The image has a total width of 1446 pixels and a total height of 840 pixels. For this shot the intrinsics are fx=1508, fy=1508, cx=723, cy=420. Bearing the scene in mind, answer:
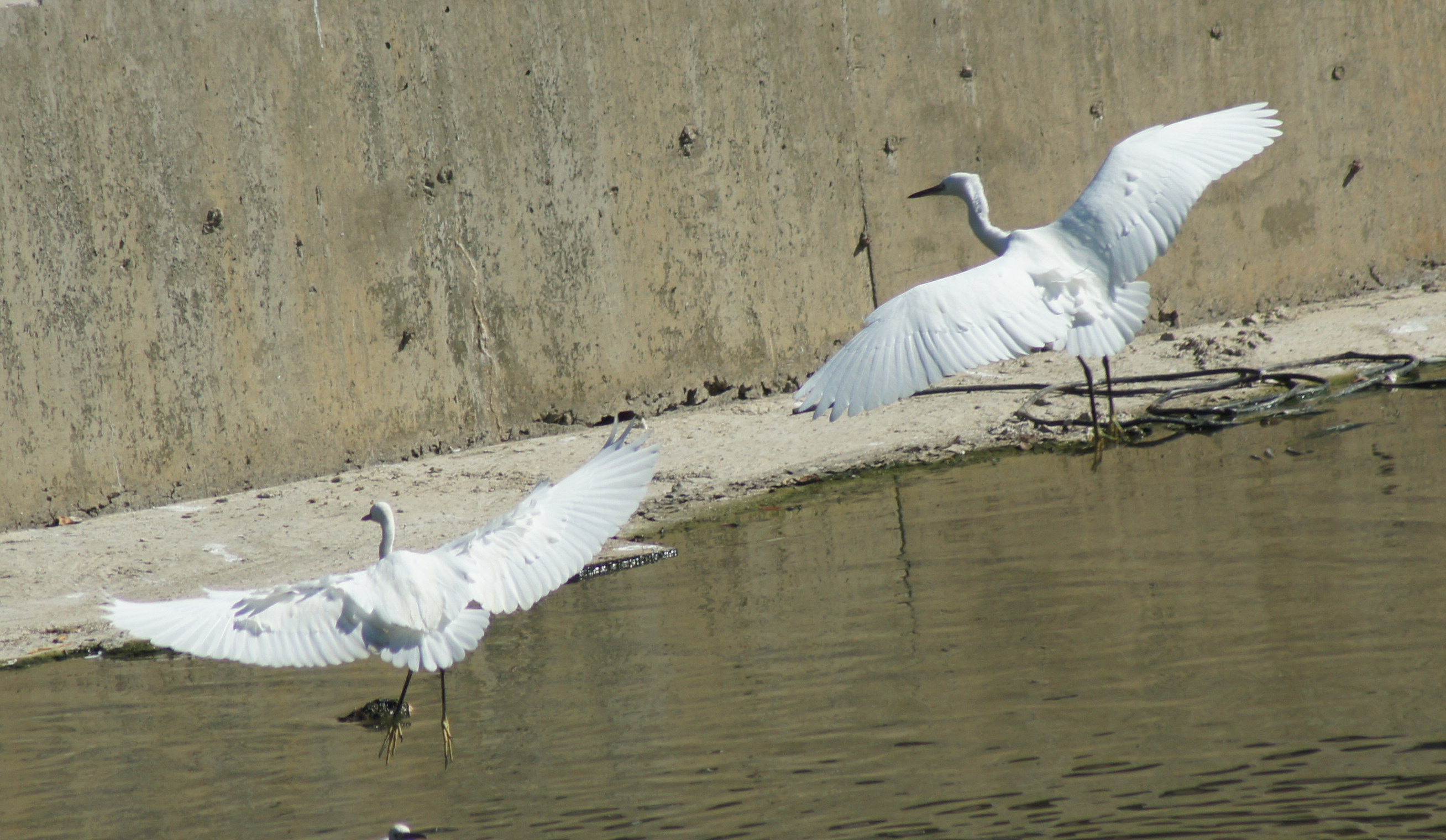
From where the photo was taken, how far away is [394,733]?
4.09m

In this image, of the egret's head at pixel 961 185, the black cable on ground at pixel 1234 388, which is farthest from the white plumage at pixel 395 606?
the black cable on ground at pixel 1234 388

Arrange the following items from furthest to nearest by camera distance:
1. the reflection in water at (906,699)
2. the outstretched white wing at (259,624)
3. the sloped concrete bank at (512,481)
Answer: the sloped concrete bank at (512,481)
the outstretched white wing at (259,624)
the reflection in water at (906,699)

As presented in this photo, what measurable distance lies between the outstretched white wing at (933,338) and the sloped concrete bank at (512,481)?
1435 millimetres

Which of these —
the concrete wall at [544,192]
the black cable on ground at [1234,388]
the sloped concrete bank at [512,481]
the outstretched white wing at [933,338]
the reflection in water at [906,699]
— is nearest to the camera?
the reflection in water at [906,699]

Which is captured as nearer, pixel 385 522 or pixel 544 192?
pixel 385 522

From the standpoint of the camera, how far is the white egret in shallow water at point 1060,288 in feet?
14.7

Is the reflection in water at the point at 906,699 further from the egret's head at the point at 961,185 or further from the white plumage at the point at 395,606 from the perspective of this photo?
the egret's head at the point at 961,185

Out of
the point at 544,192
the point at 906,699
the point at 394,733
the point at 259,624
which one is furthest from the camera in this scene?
the point at 544,192

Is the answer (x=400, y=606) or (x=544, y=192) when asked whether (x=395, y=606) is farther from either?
(x=544, y=192)

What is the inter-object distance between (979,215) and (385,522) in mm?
2507

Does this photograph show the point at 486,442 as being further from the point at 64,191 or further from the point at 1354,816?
the point at 1354,816

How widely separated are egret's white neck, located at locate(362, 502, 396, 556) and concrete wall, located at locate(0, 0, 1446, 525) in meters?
2.28

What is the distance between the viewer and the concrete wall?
6359 millimetres

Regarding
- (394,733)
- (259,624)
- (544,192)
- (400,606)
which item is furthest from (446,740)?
(544,192)
